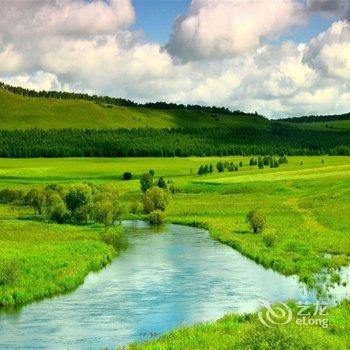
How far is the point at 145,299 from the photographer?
160ft

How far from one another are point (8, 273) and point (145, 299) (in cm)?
1069

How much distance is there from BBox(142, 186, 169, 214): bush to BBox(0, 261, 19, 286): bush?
60.7m

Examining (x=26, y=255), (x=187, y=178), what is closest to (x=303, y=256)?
(x=26, y=255)

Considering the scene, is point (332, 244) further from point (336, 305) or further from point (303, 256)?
point (336, 305)

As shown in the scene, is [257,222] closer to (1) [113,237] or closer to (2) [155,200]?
(1) [113,237]

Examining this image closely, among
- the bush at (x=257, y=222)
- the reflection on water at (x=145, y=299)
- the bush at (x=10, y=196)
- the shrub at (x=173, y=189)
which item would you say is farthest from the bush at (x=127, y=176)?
the reflection on water at (x=145, y=299)

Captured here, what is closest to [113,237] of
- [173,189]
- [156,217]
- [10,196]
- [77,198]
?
[77,198]

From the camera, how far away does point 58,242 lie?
241 feet

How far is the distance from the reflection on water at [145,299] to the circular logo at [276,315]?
13.8 ft

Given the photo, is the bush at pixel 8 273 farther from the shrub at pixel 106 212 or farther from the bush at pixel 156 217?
the bush at pixel 156 217

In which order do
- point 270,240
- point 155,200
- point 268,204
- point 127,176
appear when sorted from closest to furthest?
1. point 270,240
2. point 155,200
3. point 268,204
4. point 127,176

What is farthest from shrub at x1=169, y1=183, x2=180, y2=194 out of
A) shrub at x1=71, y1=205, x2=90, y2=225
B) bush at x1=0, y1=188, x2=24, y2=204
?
shrub at x1=71, y1=205, x2=90, y2=225

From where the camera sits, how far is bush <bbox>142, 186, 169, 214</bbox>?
112m

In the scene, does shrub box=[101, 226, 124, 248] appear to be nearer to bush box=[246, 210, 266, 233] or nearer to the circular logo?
bush box=[246, 210, 266, 233]
